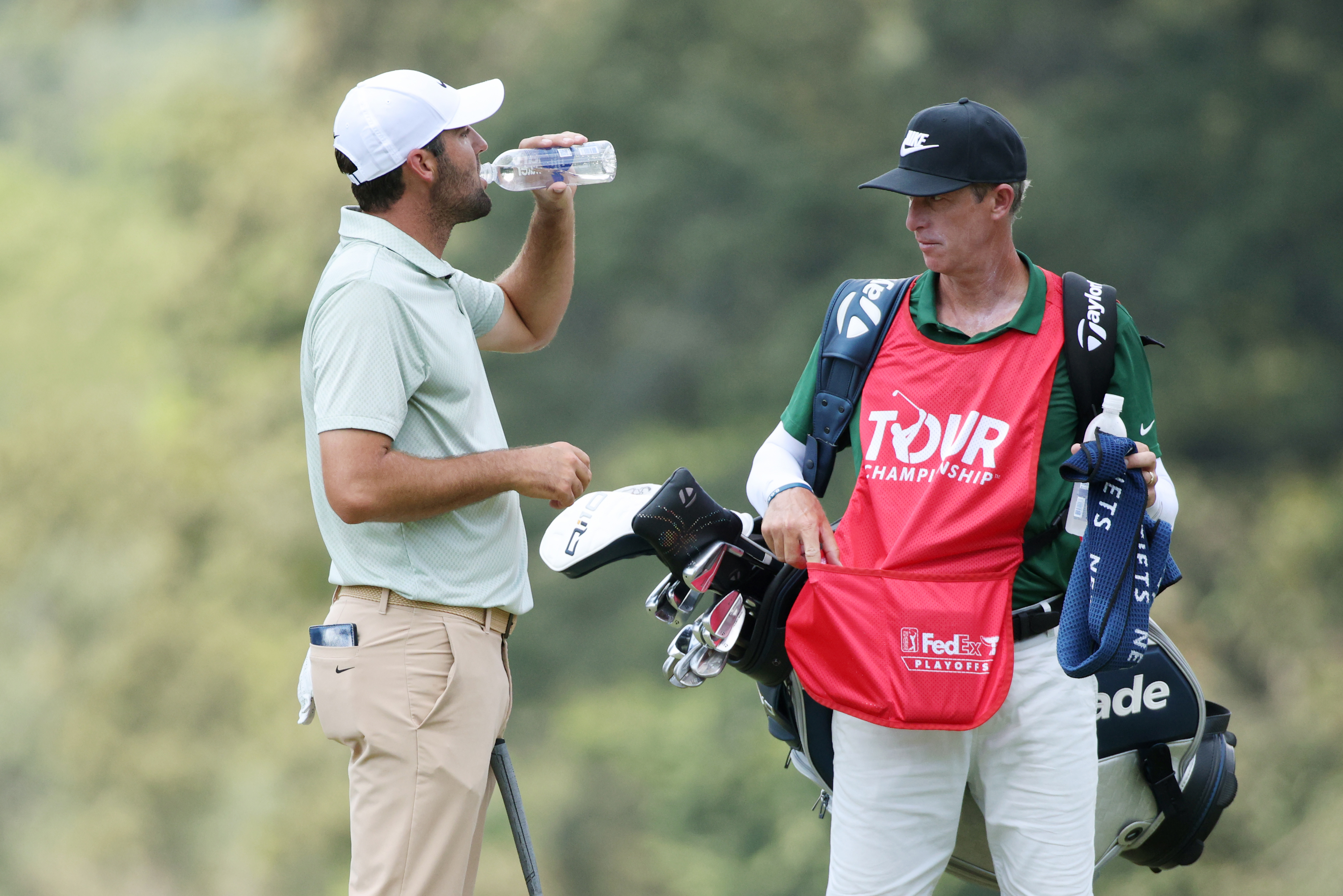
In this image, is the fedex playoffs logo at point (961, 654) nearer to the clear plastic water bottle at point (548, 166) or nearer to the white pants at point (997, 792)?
the white pants at point (997, 792)

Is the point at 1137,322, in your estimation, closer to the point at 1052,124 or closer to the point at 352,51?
the point at 1052,124

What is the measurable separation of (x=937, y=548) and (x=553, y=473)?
541mm

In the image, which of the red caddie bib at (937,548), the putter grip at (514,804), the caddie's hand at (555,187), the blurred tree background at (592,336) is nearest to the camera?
the red caddie bib at (937,548)

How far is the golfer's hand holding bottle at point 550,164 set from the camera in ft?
6.96

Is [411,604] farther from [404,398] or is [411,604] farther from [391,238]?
[391,238]

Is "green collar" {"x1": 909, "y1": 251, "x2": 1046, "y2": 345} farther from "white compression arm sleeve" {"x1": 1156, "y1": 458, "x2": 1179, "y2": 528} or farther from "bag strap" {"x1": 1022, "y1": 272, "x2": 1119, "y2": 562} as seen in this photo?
"white compression arm sleeve" {"x1": 1156, "y1": 458, "x2": 1179, "y2": 528}

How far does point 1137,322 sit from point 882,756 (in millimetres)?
6177

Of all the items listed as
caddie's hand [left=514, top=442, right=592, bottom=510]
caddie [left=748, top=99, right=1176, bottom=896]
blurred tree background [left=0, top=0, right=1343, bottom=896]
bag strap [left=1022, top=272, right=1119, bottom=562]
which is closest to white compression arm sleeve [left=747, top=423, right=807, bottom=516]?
caddie [left=748, top=99, right=1176, bottom=896]

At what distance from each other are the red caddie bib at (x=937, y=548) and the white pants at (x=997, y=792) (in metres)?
0.06

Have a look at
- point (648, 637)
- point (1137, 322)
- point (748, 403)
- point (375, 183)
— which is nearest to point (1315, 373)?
point (1137, 322)

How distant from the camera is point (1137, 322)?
24.5ft

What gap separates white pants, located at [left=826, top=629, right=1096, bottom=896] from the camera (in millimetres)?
1811

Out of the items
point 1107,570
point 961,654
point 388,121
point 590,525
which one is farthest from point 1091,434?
point 388,121

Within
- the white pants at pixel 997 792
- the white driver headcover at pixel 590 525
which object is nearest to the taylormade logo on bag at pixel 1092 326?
the white pants at pixel 997 792
